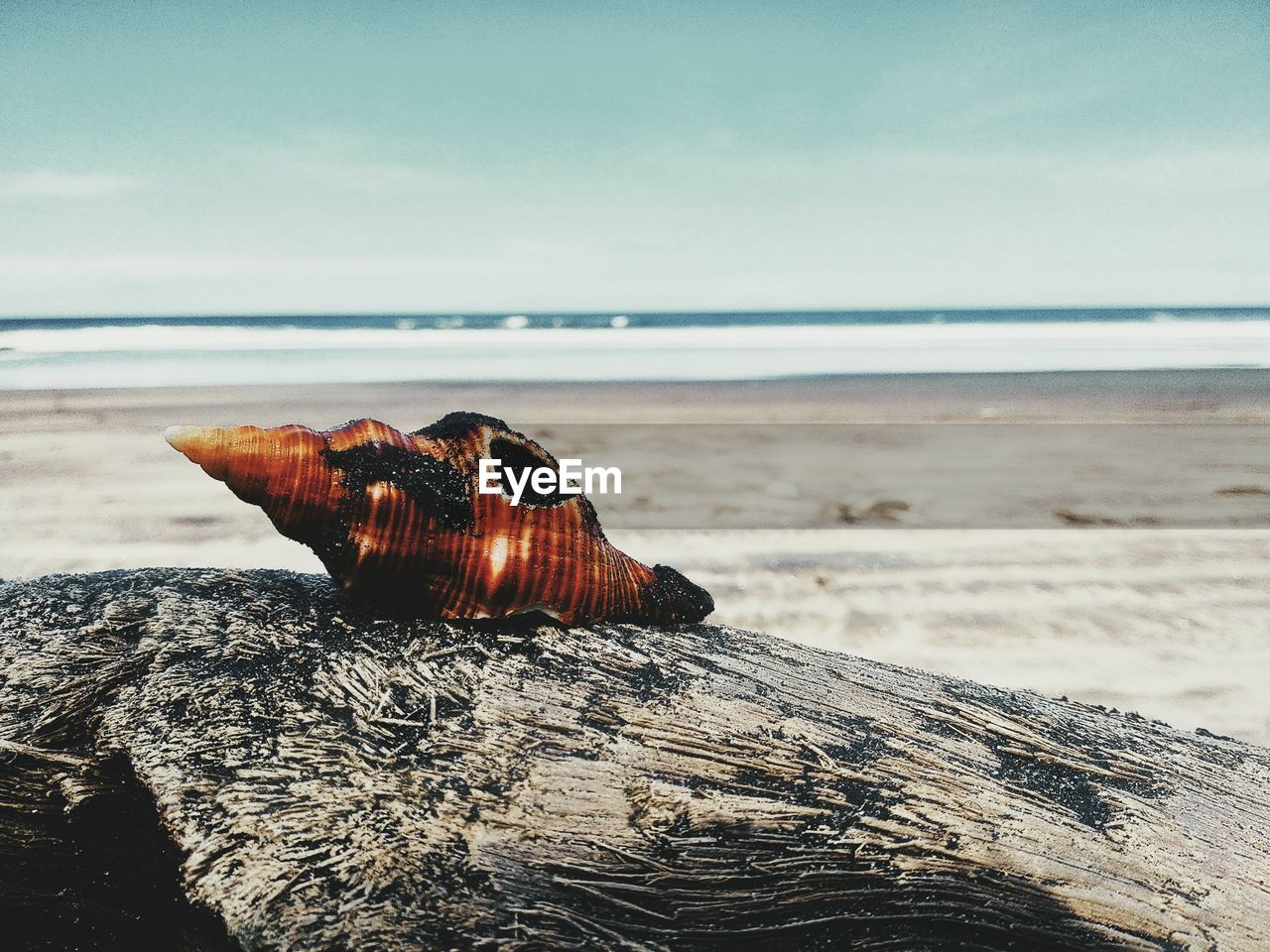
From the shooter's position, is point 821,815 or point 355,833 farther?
point 821,815

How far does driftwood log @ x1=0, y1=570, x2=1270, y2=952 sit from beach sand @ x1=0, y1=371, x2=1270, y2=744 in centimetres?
191

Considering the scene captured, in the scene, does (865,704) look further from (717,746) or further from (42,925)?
(42,925)

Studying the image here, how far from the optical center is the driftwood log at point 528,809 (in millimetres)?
1137

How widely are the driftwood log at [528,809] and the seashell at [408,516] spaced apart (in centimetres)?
8

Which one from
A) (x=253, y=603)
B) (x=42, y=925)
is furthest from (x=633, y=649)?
(x=42, y=925)

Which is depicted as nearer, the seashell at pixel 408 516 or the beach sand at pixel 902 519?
the seashell at pixel 408 516

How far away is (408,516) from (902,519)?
505 centimetres

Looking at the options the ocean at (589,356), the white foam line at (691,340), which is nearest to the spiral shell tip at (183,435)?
the ocean at (589,356)

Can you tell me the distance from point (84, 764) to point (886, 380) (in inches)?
602

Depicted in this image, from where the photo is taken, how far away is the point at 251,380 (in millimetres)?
14586

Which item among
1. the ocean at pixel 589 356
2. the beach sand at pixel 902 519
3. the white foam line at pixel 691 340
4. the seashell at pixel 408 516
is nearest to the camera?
the seashell at pixel 408 516
